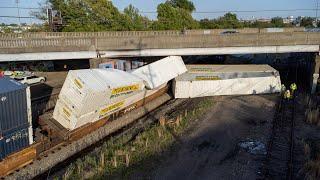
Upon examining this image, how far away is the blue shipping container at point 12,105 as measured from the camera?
15812 millimetres

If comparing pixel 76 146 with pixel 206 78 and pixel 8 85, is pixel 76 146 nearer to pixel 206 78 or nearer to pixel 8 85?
pixel 8 85

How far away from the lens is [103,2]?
58.8 m

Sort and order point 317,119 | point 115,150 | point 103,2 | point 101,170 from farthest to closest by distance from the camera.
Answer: point 103,2 → point 317,119 → point 115,150 → point 101,170

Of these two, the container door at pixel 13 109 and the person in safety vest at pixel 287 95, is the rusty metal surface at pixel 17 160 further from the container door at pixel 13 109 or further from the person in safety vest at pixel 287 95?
the person in safety vest at pixel 287 95

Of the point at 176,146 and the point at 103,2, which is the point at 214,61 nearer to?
the point at 103,2

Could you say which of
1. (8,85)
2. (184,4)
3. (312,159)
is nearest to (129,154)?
(8,85)

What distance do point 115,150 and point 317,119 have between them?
15548mm

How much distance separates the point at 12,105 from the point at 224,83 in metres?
20.7

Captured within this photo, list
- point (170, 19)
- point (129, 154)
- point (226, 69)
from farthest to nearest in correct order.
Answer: point (170, 19)
point (226, 69)
point (129, 154)

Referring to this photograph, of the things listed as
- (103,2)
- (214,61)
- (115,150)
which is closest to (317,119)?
(115,150)

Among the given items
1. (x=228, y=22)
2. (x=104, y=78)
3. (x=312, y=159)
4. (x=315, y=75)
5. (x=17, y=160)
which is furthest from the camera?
(x=228, y=22)

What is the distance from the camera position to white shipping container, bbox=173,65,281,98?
3161 cm

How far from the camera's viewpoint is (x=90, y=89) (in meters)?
19.4

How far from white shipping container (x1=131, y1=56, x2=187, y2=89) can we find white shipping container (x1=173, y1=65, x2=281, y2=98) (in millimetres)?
875
